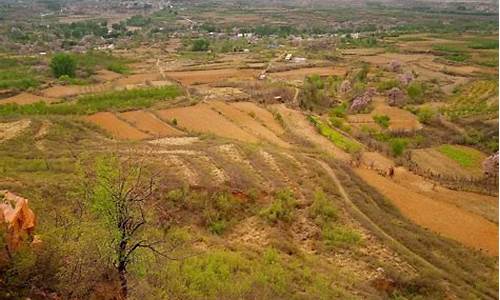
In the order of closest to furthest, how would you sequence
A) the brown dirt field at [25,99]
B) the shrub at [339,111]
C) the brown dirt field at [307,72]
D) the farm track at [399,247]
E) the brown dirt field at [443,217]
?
the farm track at [399,247]
the brown dirt field at [443,217]
the brown dirt field at [25,99]
the shrub at [339,111]
the brown dirt field at [307,72]

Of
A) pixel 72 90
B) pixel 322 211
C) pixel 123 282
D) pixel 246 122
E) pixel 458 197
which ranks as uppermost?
pixel 123 282

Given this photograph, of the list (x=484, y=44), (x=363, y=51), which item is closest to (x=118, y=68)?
(x=363, y=51)

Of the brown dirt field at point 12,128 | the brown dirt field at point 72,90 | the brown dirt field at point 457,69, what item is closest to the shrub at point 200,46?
the brown dirt field at point 457,69

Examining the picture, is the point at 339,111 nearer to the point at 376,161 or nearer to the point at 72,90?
the point at 376,161

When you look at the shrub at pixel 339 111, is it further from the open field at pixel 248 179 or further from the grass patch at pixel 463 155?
the grass patch at pixel 463 155

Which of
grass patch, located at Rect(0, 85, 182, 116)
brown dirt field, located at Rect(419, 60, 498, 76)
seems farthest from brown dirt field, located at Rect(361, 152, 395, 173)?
brown dirt field, located at Rect(419, 60, 498, 76)

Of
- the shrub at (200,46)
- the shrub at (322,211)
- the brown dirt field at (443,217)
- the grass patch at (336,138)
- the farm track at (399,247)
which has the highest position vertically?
the shrub at (322,211)

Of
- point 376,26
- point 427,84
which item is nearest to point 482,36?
point 376,26
